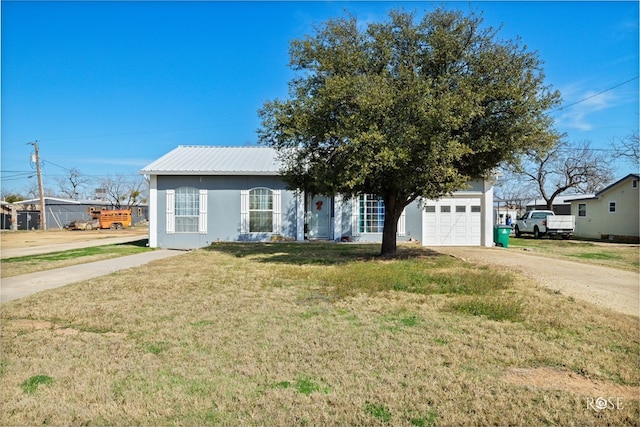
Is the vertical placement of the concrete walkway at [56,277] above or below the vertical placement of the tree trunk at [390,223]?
below

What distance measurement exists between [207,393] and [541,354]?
10.9 ft

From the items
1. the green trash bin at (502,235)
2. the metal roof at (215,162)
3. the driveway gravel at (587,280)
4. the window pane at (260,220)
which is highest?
the metal roof at (215,162)

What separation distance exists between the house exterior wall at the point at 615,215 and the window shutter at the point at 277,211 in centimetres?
1995

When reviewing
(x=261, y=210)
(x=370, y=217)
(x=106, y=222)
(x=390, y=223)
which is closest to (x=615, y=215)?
(x=370, y=217)

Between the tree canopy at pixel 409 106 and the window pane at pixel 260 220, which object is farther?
the window pane at pixel 260 220

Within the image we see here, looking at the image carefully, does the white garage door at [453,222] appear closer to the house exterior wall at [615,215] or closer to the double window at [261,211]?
the double window at [261,211]

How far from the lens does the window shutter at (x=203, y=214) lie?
17984 mm

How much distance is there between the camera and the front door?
61.9 ft

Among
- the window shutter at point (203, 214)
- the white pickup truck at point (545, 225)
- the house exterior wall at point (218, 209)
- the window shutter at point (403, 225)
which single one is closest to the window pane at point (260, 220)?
the house exterior wall at point (218, 209)

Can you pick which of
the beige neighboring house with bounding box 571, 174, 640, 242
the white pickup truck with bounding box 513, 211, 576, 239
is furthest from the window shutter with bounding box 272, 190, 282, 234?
the beige neighboring house with bounding box 571, 174, 640, 242

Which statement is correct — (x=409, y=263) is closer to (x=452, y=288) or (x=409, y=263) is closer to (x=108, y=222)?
(x=452, y=288)

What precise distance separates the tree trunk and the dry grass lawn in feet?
17.1

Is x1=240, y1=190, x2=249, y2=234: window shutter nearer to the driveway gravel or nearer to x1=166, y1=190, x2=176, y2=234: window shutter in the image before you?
x1=166, y1=190, x2=176, y2=234: window shutter

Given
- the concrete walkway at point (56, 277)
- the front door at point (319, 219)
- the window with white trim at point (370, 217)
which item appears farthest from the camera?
the front door at point (319, 219)
